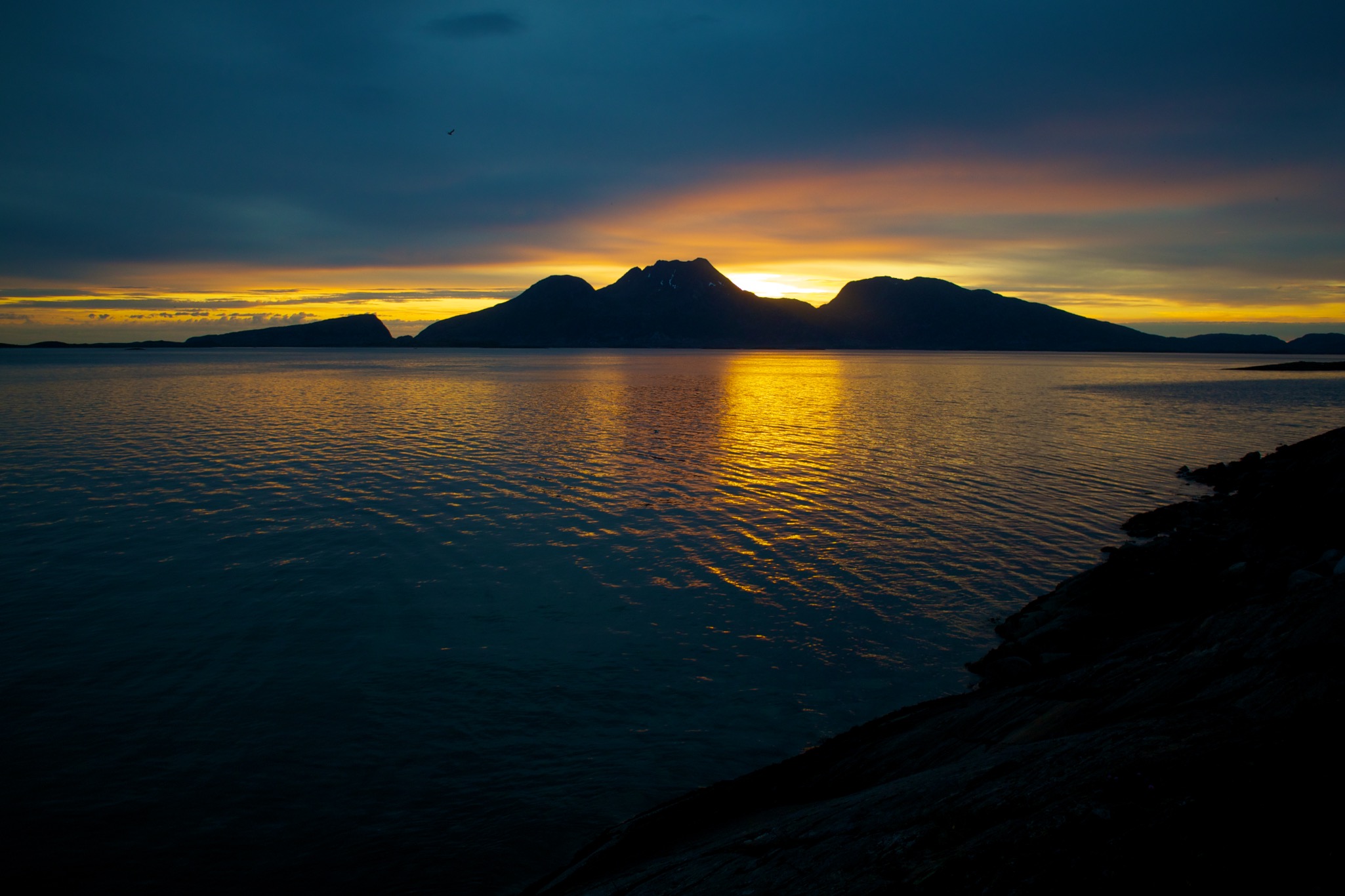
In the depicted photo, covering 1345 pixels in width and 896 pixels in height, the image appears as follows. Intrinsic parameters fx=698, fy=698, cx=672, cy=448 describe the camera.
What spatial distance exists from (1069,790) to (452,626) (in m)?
12.4

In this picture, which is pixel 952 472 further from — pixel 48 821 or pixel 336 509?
pixel 48 821

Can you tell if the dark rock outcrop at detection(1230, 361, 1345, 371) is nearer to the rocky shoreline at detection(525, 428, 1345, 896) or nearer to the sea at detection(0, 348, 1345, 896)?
the sea at detection(0, 348, 1345, 896)

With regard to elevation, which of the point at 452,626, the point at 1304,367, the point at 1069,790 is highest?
the point at 1304,367

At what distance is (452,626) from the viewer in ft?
49.5

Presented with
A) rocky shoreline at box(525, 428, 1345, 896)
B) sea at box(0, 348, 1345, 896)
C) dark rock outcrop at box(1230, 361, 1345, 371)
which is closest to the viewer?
rocky shoreline at box(525, 428, 1345, 896)

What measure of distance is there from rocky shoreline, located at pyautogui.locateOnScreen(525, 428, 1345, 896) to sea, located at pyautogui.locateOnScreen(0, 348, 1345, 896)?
1617mm

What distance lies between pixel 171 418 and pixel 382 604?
44378mm

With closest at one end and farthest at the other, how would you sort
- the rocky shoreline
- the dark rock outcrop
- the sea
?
the rocky shoreline < the sea < the dark rock outcrop

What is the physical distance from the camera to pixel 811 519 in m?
23.8

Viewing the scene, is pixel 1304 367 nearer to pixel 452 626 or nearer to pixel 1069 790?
pixel 452 626

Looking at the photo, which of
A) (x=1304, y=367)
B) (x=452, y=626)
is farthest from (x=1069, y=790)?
(x=1304, y=367)


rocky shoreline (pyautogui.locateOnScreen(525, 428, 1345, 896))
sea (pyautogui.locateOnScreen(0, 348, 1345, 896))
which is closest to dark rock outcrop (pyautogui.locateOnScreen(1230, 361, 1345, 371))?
sea (pyautogui.locateOnScreen(0, 348, 1345, 896))

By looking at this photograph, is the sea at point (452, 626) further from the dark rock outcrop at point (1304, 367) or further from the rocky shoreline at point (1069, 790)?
the dark rock outcrop at point (1304, 367)

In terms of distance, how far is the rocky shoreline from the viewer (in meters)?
4.84
